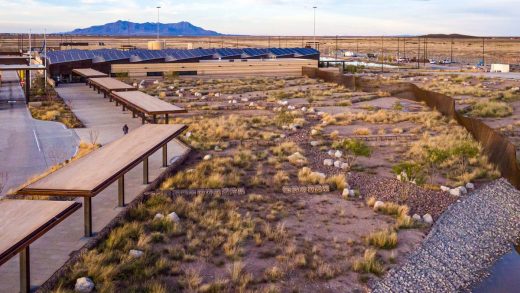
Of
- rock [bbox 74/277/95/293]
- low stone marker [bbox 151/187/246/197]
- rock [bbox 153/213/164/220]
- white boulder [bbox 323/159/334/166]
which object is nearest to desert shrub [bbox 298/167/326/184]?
white boulder [bbox 323/159/334/166]

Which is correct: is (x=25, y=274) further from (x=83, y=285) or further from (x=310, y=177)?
(x=310, y=177)

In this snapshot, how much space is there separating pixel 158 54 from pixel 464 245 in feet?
122

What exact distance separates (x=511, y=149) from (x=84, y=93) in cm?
2257

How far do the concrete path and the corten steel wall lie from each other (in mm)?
602

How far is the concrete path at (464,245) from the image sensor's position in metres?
8.17

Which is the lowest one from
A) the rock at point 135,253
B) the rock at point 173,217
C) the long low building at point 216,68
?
the rock at point 135,253

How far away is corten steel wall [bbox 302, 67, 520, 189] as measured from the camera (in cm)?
1364

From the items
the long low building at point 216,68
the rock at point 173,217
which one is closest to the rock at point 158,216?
the rock at point 173,217

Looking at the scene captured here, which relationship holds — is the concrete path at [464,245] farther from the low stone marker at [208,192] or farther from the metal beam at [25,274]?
the metal beam at [25,274]

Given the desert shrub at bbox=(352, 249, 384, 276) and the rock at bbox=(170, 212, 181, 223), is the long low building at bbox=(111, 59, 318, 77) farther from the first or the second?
the desert shrub at bbox=(352, 249, 384, 276)

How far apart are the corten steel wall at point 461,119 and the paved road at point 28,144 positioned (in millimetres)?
10890

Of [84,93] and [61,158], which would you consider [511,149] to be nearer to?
[61,158]

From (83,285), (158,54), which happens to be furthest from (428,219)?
(158,54)

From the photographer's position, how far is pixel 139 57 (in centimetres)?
4228
